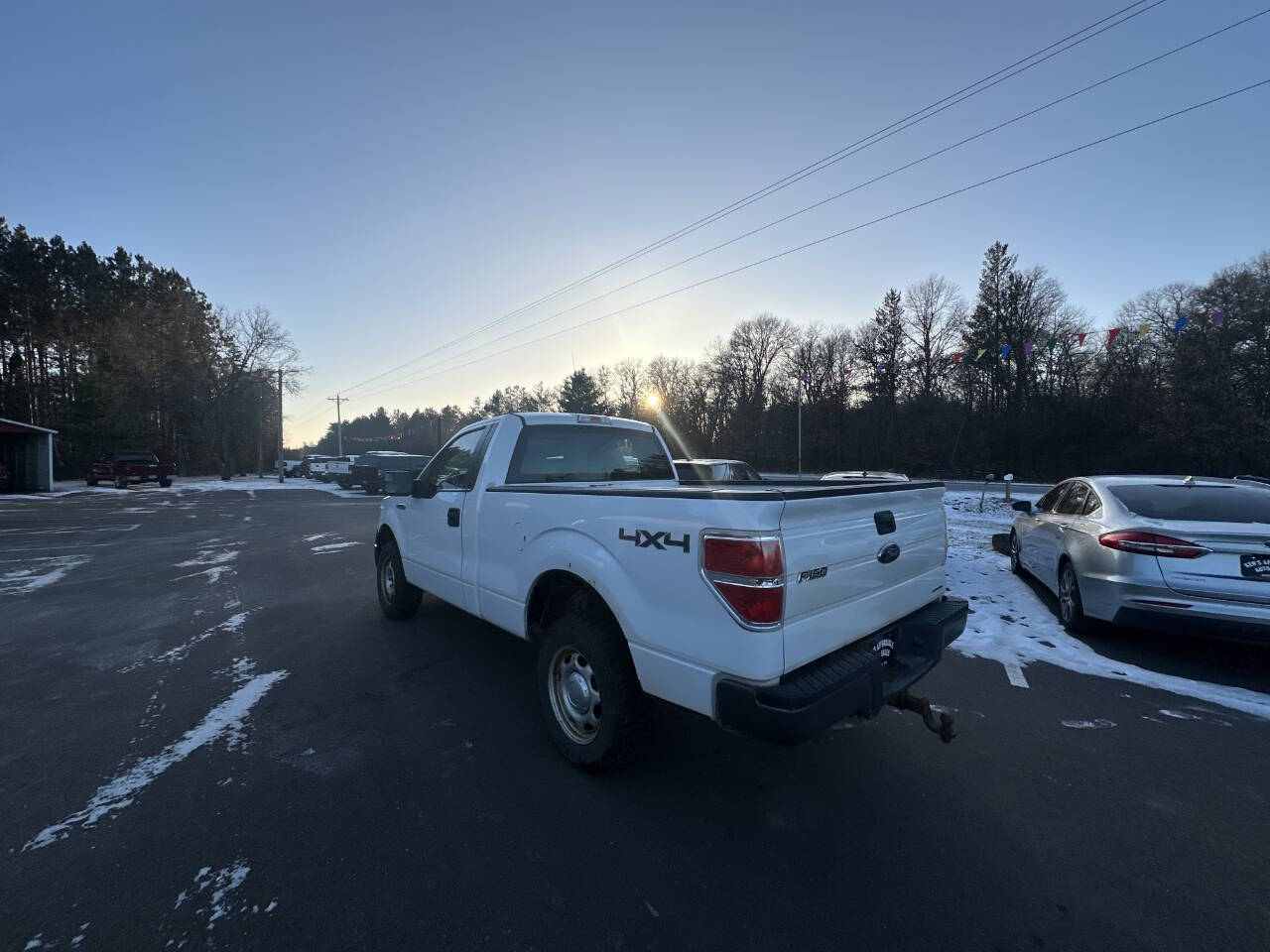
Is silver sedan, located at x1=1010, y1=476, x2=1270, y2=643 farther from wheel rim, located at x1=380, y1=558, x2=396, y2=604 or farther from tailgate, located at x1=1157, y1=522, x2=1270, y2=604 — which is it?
wheel rim, located at x1=380, y1=558, x2=396, y2=604

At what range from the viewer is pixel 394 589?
5668mm

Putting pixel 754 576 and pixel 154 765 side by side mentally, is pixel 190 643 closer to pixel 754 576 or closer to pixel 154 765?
pixel 154 765

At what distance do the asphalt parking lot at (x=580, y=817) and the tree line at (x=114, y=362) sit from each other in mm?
41972

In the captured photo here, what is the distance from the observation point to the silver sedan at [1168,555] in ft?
13.3

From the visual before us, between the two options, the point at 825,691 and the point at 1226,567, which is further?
the point at 1226,567

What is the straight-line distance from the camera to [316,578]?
309 inches

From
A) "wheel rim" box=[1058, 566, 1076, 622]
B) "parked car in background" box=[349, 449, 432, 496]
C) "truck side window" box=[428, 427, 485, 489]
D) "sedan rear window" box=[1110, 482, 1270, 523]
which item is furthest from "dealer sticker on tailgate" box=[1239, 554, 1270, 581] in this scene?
"parked car in background" box=[349, 449, 432, 496]

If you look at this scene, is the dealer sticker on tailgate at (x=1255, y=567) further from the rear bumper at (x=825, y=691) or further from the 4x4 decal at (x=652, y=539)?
the 4x4 decal at (x=652, y=539)

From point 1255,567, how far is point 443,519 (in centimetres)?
625

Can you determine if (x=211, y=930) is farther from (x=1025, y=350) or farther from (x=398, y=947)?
(x=1025, y=350)

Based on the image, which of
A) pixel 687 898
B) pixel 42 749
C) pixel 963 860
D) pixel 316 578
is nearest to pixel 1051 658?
pixel 963 860

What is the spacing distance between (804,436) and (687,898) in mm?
49258

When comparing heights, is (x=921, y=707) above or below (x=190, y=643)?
above

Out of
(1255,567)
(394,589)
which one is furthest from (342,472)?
(1255,567)
